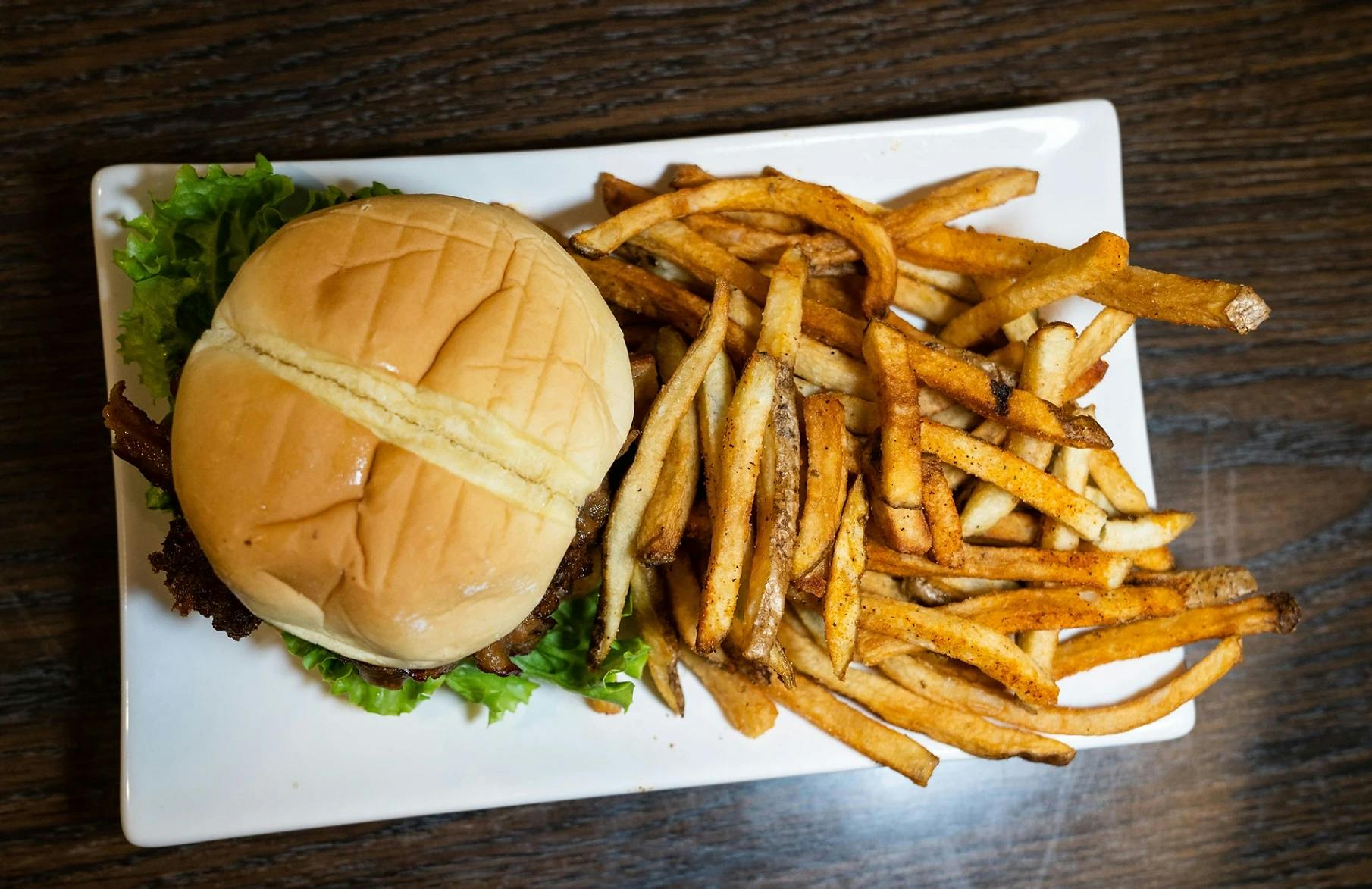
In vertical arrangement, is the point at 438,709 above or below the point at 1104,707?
below

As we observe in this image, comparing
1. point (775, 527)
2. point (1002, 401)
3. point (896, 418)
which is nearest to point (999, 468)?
point (1002, 401)

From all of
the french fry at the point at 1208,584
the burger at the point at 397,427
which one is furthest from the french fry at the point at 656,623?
the french fry at the point at 1208,584

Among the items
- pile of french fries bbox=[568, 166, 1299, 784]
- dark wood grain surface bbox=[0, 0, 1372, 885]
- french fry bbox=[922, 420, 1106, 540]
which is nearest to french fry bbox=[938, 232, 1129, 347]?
pile of french fries bbox=[568, 166, 1299, 784]

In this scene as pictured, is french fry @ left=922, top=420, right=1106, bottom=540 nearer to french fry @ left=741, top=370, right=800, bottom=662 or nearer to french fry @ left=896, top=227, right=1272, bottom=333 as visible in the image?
french fry @ left=741, top=370, right=800, bottom=662

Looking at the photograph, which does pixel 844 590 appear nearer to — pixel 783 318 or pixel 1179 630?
pixel 783 318

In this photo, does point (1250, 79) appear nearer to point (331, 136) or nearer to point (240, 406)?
point (331, 136)

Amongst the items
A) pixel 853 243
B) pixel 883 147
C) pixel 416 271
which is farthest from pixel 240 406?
pixel 883 147
